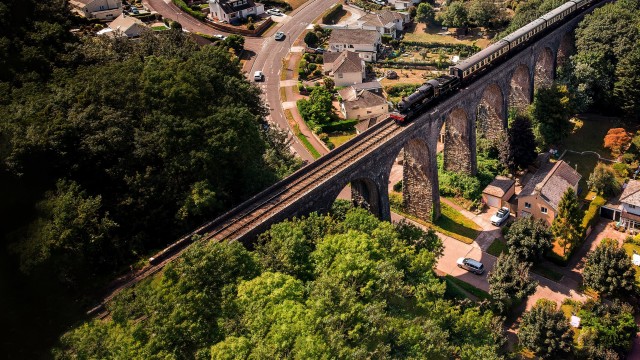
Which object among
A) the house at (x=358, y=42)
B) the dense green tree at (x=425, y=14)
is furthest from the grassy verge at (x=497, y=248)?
the dense green tree at (x=425, y=14)

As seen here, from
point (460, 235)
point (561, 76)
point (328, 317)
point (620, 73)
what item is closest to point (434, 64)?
point (561, 76)

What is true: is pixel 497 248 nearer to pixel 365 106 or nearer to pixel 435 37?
pixel 365 106

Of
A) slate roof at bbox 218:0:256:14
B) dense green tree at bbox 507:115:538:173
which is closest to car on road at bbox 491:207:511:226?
dense green tree at bbox 507:115:538:173

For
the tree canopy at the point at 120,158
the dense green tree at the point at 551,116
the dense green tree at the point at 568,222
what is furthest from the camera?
the dense green tree at the point at 551,116

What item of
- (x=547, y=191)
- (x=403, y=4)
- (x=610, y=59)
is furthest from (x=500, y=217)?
(x=403, y=4)

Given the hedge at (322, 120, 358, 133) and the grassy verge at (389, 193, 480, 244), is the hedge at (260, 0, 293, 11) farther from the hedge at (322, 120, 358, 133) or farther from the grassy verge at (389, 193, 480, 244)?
the grassy verge at (389, 193, 480, 244)

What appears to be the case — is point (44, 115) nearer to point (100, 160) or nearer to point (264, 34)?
point (100, 160)

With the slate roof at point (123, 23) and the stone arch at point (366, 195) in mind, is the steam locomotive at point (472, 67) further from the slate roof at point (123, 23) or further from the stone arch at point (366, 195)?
the slate roof at point (123, 23)
